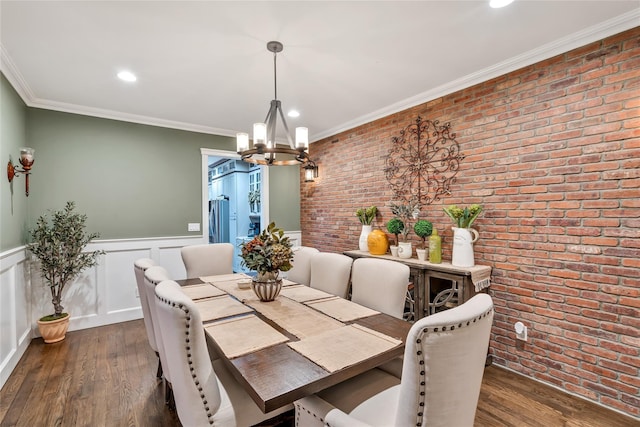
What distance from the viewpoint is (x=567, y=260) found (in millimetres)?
2256

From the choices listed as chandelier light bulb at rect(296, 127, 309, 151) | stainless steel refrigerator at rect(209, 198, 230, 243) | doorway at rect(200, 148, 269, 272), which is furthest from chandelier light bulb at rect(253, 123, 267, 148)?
stainless steel refrigerator at rect(209, 198, 230, 243)

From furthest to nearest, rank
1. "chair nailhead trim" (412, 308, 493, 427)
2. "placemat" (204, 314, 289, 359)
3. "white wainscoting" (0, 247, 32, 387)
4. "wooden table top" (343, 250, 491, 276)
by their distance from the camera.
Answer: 1. "wooden table top" (343, 250, 491, 276)
2. "white wainscoting" (0, 247, 32, 387)
3. "placemat" (204, 314, 289, 359)
4. "chair nailhead trim" (412, 308, 493, 427)

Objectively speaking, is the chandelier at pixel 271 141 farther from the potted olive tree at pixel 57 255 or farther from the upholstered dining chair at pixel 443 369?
the potted olive tree at pixel 57 255

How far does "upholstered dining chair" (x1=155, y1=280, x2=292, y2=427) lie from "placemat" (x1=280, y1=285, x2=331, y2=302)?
3.11ft

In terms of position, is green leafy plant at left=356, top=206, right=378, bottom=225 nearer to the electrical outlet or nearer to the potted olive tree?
the electrical outlet

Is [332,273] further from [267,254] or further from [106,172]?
[106,172]

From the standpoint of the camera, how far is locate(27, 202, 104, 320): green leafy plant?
10.4ft

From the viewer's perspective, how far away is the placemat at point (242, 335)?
1.42 m

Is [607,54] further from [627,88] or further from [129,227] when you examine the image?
[129,227]

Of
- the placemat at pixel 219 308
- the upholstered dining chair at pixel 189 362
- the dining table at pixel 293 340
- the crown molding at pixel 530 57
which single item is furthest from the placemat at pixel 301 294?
the crown molding at pixel 530 57

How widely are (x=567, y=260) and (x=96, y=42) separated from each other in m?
3.85

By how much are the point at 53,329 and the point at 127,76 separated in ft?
8.88

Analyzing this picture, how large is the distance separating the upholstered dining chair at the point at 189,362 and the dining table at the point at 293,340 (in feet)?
0.43

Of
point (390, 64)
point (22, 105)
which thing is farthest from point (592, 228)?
point (22, 105)
